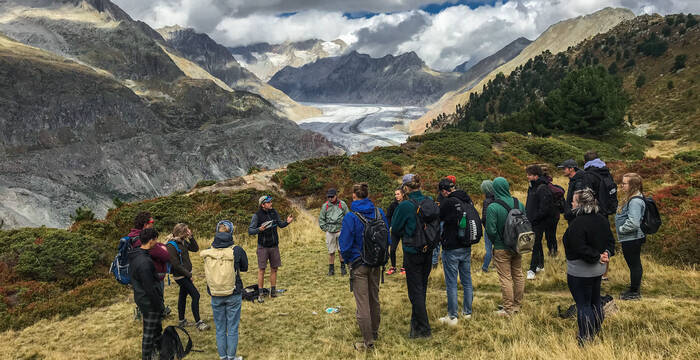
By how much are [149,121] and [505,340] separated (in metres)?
111

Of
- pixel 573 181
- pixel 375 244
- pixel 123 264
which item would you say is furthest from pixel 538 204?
pixel 123 264

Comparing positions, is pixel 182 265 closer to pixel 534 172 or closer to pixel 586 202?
pixel 586 202

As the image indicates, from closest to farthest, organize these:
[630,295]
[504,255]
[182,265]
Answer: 1. [504,255]
2. [630,295]
3. [182,265]

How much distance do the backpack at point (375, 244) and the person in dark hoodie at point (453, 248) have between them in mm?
1163

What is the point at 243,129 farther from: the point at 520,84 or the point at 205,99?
the point at 520,84

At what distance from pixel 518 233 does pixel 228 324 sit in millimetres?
4873

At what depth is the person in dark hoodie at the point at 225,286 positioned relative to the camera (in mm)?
5664

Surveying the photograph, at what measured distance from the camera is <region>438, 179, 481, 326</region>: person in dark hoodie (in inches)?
239

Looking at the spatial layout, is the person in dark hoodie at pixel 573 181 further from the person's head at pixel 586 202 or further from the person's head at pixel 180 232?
the person's head at pixel 180 232

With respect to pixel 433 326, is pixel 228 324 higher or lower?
higher

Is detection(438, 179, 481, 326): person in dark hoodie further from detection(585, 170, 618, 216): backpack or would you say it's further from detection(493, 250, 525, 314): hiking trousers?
detection(585, 170, 618, 216): backpack

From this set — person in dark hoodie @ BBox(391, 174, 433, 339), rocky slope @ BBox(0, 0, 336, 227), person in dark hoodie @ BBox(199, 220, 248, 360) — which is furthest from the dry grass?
rocky slope @ BBox(0, 0, 336, 227)

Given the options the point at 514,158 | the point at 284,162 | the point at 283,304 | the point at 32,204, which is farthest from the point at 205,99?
the point at 283,304

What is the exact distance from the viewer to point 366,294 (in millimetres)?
5855
